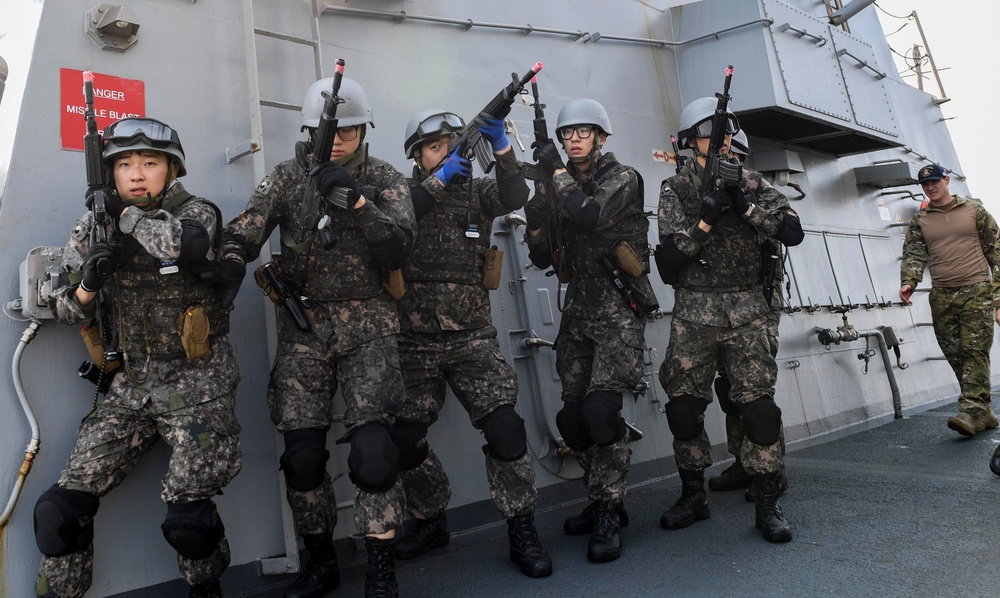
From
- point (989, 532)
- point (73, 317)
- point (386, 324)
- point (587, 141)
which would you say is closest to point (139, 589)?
point (73, 317)

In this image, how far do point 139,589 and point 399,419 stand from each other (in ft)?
3.78

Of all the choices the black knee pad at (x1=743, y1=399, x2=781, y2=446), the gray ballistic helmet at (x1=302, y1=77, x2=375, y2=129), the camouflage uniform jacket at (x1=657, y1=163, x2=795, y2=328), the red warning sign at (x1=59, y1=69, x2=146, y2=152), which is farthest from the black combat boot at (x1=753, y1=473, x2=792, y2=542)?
the red warning sign at (x1=59, y1=69, x2=146, y2=152)

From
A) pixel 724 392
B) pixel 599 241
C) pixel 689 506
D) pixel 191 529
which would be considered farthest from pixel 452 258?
pixel 724 392

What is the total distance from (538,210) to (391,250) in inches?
40.3

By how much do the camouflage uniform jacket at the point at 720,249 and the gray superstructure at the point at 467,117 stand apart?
3.18ft

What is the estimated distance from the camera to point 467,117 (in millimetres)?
4312

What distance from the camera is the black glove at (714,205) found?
10.9ft

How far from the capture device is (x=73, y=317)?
8.27 feet

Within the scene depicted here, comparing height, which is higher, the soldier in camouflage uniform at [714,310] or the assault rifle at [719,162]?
the assault rifle at [719,162]

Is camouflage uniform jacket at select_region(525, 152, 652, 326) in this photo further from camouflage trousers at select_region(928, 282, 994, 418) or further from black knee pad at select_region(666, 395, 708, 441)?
camouflage trousers at select_region(928, 282, 994, 418)

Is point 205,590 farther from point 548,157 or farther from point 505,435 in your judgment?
point 548,157

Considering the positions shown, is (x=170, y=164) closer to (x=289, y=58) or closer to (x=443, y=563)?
(x=289, y=58)

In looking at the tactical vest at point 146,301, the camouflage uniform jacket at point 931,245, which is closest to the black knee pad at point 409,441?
the tactical vest at point 146,301

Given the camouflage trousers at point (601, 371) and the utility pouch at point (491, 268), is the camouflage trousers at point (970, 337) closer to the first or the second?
the camouflage trousers at point (601, 371)
